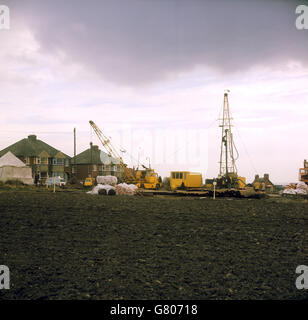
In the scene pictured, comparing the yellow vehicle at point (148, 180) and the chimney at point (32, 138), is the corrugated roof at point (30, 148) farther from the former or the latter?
the yellow vehicle at point (148, 180)

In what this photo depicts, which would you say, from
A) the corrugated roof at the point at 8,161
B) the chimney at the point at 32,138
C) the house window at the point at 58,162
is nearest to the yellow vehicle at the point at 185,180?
the corrugated roof at the point at 8,161

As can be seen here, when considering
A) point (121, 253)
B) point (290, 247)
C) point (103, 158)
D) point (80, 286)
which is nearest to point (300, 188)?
point (290, 247)

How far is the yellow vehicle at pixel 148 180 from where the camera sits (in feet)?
115

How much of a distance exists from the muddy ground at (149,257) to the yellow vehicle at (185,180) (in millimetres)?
18962

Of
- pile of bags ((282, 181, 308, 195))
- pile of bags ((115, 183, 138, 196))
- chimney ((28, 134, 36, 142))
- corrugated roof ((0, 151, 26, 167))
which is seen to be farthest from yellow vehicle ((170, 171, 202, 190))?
chimney ((28, 134, 36, 142))

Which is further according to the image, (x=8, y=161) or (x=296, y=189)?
(x=8, y=161)

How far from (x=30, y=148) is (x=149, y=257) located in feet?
198

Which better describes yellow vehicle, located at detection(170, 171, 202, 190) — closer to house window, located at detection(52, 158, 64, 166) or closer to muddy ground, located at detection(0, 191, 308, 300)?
muddy ground, located at detection(0, 191, 308, 300)

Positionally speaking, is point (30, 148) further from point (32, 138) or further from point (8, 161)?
point (8, 161)

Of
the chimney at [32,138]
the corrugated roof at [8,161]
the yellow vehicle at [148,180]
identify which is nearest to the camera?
the yellow vehicle at [148,180]

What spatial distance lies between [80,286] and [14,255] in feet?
7.94

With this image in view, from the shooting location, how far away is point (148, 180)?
35.3m

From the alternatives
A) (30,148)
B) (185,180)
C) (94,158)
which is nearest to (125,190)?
(185,180)

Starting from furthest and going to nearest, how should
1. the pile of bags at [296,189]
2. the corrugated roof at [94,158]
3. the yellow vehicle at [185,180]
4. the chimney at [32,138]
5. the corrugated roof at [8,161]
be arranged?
the corrugated roof at [94,158] → the chimney at [32,138] → the corrugated roof at [8,161] → the yellow vehicle at [185,180] → the pile of bags at [296,189]
